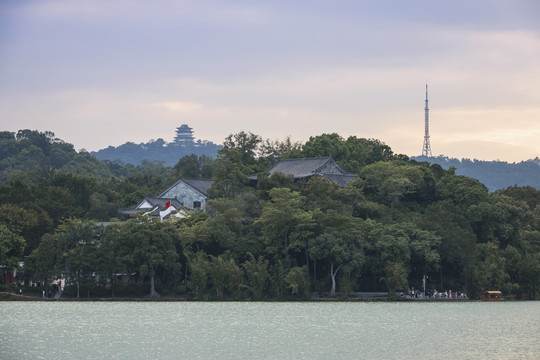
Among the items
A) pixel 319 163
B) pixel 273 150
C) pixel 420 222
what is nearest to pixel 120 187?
pixel 273 150

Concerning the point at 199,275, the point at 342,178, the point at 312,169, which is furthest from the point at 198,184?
the point at 199,275

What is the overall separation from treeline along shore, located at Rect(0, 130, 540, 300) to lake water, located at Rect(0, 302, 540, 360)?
2.33 metres

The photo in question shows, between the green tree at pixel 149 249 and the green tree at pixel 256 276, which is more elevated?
the green tree at pixel 149 249

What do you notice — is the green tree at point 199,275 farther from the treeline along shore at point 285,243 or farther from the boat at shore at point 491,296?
the boat at shore at point 491,296

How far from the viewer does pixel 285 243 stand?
4162 centimetres

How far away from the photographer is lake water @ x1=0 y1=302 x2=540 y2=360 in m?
23.8

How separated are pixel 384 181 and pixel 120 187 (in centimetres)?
2740

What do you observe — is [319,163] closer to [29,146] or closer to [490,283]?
[490,283]

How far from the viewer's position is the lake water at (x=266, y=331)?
23.8 metres

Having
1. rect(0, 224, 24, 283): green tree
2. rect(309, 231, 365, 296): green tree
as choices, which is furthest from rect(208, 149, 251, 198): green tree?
rect(0, 224, 24, 283): green tree

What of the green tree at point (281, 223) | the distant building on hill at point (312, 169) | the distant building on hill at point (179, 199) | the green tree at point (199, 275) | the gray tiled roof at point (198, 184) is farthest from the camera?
the gray tiled roof at point (198, 184)

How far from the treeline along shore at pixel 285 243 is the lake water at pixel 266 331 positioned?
233cm

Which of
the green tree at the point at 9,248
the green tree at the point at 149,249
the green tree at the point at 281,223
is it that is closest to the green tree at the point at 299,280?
the green tree at the point at 281,223

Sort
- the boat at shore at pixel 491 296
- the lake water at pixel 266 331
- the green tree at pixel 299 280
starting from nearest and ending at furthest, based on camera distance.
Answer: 1. the lake water at pixel 266 331
2. the green tree at pixel 299 280
3. the boat at shore at pixel 491 296
